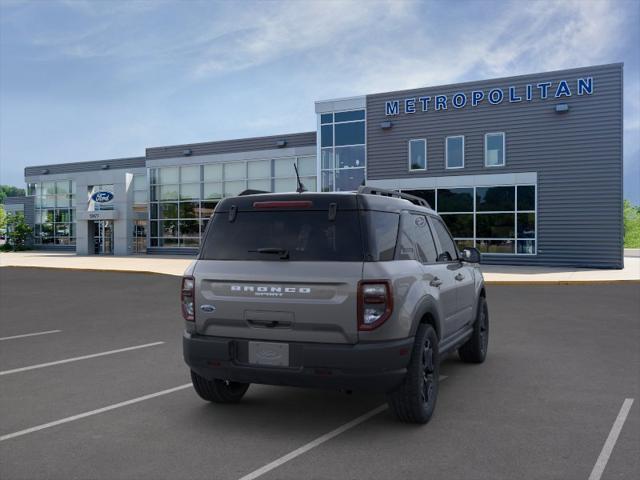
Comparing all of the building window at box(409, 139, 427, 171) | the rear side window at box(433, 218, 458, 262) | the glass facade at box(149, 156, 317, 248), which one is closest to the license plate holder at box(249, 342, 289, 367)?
the rear side window at box(433, 218, 458, 262)

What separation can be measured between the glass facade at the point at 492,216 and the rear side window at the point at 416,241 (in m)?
20.3

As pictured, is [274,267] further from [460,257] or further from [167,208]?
[167,208]

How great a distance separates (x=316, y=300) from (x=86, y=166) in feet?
149

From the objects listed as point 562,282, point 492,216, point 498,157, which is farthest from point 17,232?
point 562,282

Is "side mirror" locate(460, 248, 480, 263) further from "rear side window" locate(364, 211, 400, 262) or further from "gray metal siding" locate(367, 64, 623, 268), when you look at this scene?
"gray metal siding" locate(367, 64, 623, 268)

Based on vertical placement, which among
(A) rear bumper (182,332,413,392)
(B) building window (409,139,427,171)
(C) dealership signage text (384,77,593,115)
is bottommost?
(A) rear bumper (182,332,413,392)

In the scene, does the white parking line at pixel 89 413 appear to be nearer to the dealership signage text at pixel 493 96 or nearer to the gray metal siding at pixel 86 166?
the dealership signage text at pixel 493 96

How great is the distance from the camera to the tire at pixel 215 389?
5230mm

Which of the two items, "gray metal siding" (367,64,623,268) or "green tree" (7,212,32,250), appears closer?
"gray metal siding" (367,64,623,268)

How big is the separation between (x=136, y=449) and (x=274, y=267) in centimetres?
164

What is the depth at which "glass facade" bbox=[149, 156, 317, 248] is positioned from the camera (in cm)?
3381

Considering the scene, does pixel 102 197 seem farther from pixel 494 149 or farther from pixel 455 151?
pixel 494 149

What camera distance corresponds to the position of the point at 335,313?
4371mm

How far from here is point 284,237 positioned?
473 centimetres
